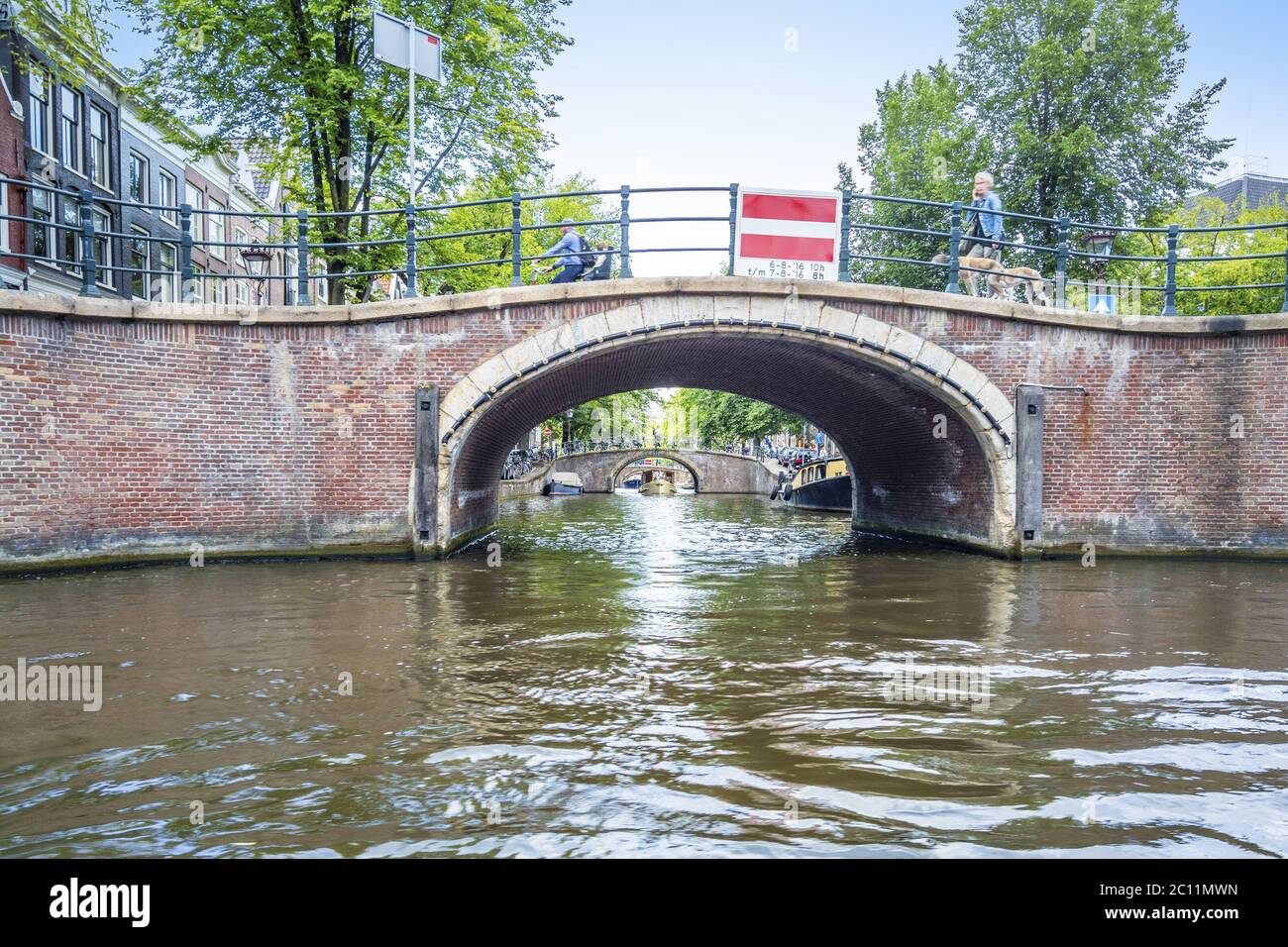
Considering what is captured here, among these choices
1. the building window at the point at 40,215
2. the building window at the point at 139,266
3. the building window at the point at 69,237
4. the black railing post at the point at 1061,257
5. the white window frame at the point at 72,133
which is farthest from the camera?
the building window at the point at 139,266

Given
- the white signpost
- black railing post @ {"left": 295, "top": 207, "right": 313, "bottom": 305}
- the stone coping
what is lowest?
the stone coping

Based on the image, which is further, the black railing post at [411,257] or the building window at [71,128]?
the building window at [71,128]

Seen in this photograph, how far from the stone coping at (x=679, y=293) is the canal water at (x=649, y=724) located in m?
3.50

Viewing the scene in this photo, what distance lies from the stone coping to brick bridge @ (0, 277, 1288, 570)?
1.1 inches

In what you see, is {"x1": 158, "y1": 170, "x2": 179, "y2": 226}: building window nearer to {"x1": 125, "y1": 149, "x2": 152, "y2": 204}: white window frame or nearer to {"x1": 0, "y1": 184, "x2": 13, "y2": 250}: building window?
{"x1": 125, "y1": 149, "x2": 152, "y2": 204}: white window frame

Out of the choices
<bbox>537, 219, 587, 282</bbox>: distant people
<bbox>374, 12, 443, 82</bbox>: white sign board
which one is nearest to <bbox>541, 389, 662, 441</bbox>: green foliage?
<bbox>374, 12, 443, 82</bbox>: white sign board

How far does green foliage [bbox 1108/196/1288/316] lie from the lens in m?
22.5

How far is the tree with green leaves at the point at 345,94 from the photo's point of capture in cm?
1477

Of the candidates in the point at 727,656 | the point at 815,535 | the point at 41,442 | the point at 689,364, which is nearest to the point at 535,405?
the point at 689,364

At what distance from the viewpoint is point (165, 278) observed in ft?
84.3

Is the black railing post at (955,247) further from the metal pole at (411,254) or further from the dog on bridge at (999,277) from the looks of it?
the metal pole at (411,254)

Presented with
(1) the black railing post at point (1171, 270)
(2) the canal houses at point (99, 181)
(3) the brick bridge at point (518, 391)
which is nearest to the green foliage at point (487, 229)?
(3) the brick bridge at point (518, 391)

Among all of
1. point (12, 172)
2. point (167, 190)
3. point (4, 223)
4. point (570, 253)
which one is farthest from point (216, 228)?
point (570, 253)
